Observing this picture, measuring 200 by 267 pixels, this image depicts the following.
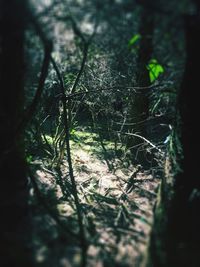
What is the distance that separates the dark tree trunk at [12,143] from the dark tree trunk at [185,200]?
170 centimetres

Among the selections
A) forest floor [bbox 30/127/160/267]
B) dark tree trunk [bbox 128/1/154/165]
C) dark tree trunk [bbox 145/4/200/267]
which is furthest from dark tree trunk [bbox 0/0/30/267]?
dark tree trunk [bbox 145/4/200/267]

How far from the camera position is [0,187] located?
3.52 metres

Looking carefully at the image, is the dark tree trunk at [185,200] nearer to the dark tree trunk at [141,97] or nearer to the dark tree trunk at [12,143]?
the dark tree trunk at [141,97]

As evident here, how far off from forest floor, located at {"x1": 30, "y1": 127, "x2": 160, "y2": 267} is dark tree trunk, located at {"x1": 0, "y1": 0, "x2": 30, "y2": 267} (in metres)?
0.22

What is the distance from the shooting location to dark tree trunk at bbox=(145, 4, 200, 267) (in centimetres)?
316

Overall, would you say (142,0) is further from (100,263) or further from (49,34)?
(100,263)

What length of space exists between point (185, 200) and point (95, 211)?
161 centimetres

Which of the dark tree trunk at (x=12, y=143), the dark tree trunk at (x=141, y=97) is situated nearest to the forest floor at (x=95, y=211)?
the dark tree trunk at (x=12, y=143)

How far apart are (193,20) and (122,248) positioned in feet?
9.47

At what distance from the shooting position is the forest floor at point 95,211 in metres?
3.32

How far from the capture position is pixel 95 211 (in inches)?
178

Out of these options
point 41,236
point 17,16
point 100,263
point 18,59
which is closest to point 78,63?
point 18,59

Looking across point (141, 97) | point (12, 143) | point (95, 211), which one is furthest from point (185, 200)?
point (141, 97)

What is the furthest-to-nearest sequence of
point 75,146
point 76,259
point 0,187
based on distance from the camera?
point 75,146 → point 0,187 → point 76,259
